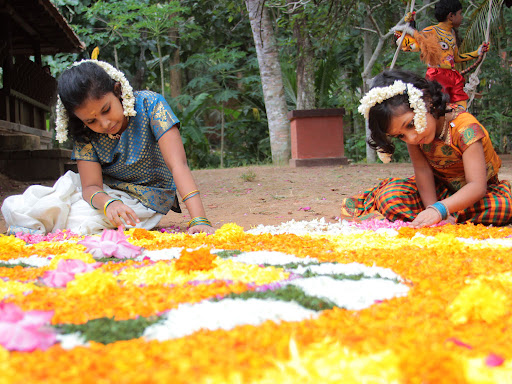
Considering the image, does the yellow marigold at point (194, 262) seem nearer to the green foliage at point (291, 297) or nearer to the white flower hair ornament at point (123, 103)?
the green foliage at point (291, 297)

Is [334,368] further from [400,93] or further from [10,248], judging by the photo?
[400,93]

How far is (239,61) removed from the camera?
1202cm

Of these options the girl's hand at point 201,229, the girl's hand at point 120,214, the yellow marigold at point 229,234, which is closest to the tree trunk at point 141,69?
the girl's hand at point 120,214

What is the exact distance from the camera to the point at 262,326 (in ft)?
3.27

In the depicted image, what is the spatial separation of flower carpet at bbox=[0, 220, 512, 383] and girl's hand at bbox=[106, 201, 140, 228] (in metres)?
0.73

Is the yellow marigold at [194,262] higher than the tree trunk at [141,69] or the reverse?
the reverse

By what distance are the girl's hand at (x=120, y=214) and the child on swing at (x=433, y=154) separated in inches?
54.4

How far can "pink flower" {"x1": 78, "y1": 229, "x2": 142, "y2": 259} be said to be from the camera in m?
1.95

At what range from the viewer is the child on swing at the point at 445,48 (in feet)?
15.0

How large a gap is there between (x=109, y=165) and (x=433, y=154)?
1.95 metres

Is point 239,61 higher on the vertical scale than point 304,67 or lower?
higher

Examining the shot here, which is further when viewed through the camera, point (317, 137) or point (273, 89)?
point (273, 89)

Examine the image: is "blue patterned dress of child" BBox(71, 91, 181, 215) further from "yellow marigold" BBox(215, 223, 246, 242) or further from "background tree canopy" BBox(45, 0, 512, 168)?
"background tree canopy" BBox(45, 0, 512, 168)

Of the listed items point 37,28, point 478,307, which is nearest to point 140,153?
point 478,307
